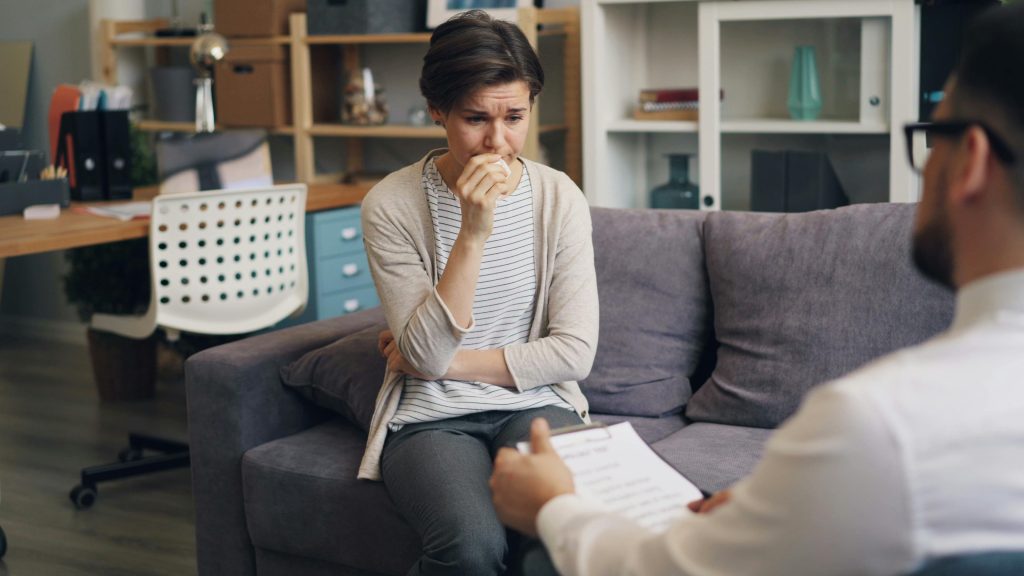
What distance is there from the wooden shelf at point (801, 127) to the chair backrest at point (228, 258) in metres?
1.26

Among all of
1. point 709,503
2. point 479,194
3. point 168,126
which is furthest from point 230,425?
point 168,126

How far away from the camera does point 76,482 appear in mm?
3416

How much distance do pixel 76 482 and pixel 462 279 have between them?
1965mm

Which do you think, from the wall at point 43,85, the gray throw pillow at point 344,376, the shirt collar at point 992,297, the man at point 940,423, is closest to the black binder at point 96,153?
the wall at point 43,85

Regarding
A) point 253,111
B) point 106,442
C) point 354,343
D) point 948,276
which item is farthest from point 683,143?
point 948,276

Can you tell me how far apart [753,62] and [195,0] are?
2.39m

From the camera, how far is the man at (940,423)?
87cm

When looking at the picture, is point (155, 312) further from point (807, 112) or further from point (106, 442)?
point (807, 112)

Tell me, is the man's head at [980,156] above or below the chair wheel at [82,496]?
above

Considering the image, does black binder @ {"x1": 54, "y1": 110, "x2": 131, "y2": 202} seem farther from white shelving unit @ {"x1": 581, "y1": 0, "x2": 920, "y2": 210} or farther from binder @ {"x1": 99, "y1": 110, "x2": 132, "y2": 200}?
white shelving unit @ {"x1": 581, "y1": 0, "x2": 920, "y2": 210}

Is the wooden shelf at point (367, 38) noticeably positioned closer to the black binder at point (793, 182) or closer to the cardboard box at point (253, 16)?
the cardboard box at point (253, 16)

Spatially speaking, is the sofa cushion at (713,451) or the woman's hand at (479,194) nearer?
the woman's hand at (479,194)

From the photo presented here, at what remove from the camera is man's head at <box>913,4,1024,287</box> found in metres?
0.92

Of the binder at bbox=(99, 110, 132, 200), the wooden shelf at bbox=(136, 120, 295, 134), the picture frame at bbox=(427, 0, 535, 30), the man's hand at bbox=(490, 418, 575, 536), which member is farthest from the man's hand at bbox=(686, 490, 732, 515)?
the wooden shelf at bbox=(136, 120, 295, 134)
